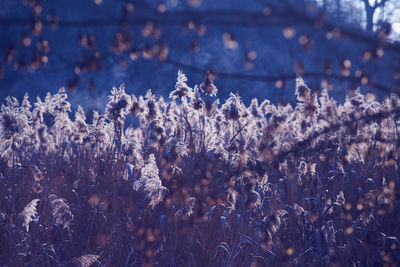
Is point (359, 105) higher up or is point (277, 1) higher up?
point (359, 105)

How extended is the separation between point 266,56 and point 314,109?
16913 mm

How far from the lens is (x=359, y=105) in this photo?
6484 mm

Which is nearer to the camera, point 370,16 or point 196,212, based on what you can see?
point 370,16

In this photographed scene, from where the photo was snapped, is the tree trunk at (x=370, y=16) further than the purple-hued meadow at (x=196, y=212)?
No

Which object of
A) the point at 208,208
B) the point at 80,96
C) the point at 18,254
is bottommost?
A: the point at 18,254

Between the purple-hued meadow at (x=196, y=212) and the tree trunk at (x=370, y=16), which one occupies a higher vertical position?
the tree trunk at (x=370, y=16)

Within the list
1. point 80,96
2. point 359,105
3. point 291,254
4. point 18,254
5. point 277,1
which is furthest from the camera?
point 80,96

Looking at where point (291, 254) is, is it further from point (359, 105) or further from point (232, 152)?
point (359, 105)

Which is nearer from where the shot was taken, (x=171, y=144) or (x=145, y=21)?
(x=145, y=21)

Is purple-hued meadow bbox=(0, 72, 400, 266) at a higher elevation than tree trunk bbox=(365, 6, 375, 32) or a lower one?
lower

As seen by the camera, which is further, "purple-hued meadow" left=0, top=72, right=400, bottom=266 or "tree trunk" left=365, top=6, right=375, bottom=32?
"purple-hued meadow" left=0, top=72, right=400, bottom=266

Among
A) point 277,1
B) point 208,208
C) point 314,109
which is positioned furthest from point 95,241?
point 314,109

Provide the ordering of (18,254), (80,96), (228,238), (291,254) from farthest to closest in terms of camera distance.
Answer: (80,96), (228,238), (291,254), (18,254)

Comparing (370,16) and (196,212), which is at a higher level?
(370,16)
